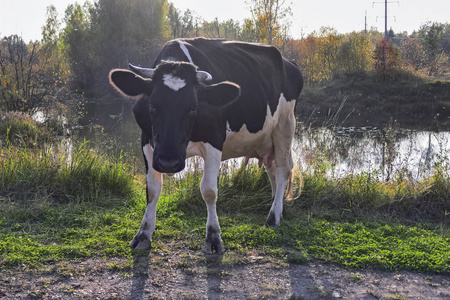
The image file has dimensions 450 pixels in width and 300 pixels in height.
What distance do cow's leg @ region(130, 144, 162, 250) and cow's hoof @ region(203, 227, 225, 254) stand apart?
1.88 feet

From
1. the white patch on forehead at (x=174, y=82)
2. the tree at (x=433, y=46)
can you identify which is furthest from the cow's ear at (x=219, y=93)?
the tree at (x=433, y=46)

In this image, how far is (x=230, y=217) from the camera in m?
5.30

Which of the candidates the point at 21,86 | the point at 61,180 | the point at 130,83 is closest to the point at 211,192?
the point at 130,83

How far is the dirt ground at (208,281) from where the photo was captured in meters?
3.34

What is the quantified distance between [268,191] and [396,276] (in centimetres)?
251

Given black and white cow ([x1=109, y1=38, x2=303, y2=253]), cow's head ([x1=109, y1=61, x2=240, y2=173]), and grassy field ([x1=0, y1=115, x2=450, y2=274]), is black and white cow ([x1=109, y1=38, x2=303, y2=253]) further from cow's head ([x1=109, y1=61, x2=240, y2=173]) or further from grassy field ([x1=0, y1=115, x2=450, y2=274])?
grassy field ([x1=0, y1=115, x2=450, y2=274])

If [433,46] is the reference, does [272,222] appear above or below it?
below

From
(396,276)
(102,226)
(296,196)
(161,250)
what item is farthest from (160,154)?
(296,196)

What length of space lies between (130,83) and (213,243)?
5.57ft

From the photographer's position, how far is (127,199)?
587cm

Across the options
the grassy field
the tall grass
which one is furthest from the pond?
the tall grass

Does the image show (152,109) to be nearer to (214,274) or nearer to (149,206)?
(149,206)

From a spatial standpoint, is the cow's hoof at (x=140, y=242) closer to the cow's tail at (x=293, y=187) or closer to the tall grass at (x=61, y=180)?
the tall grass at (x=61, y=180)

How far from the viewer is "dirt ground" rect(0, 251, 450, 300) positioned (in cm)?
334
